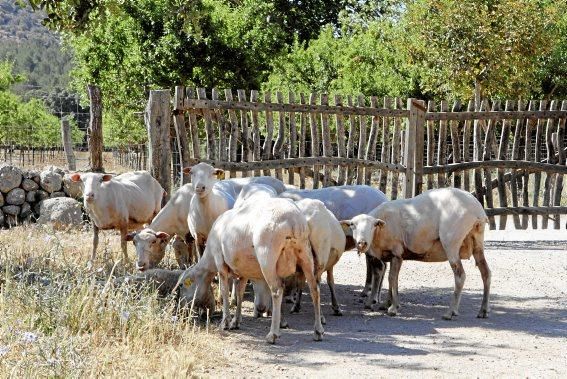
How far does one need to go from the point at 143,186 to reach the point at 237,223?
437 cm

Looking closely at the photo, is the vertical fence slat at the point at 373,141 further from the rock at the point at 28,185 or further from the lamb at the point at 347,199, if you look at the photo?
the rock at the point at 28,185

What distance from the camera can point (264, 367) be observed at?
715 centimetres

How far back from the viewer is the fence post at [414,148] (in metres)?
14.4

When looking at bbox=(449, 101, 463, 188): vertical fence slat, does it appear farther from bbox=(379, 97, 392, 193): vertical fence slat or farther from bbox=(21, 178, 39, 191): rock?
bbox=(21, 178, 39, 191): rock

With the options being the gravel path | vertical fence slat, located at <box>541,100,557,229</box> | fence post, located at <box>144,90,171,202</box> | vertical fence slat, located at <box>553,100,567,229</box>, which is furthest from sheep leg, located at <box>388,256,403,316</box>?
vertical fence slat, located at <box>553,100,567,229</box>

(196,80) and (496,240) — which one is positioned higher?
(196,80)

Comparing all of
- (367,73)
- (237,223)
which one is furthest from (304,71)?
(237,223)

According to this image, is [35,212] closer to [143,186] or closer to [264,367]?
[143,186]

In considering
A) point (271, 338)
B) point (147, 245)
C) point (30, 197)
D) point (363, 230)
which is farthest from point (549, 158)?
point (30, 197)

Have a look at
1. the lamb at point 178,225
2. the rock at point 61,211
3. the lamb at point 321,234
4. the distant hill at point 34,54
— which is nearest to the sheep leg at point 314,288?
the lamb at point 321,234

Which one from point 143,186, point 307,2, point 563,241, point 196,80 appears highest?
point 307,2

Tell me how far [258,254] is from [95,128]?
821 cm

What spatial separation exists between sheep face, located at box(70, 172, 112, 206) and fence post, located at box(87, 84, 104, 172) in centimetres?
365

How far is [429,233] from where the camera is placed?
31.8 ft
